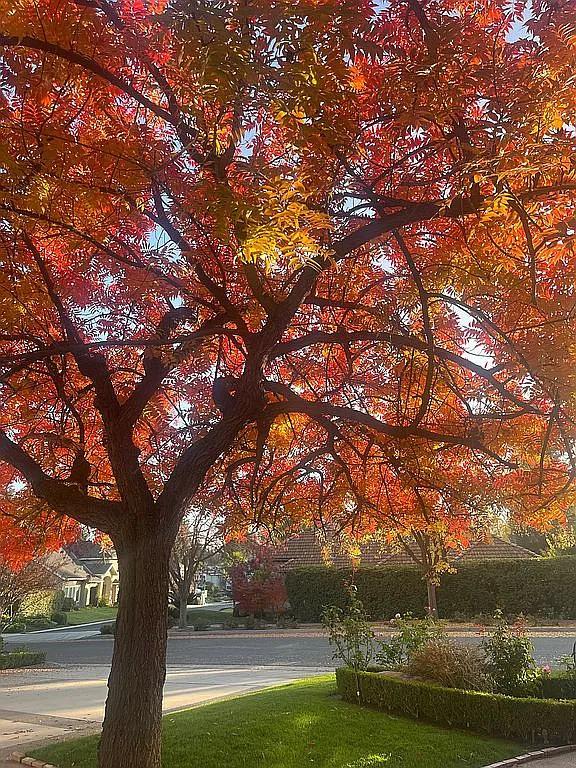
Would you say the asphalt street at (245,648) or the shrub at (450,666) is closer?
the shrub at (450,666)

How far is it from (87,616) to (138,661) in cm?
4448

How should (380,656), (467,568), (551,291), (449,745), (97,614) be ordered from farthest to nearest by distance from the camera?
(97,614)
(467,568)
(380,656)
(449,745)
(551,291)

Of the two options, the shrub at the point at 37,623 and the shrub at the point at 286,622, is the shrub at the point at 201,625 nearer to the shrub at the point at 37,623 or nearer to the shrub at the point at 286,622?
the shrub at the point at 286,622

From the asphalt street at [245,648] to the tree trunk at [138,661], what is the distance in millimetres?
9496

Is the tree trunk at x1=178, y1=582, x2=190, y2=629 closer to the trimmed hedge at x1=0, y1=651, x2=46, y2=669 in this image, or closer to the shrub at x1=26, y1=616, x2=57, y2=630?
the trimmed hedge at x1=0, y1=651, x2=46, y2=669

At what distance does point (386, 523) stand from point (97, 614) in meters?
43.9

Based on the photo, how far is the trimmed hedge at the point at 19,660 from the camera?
18.3 m

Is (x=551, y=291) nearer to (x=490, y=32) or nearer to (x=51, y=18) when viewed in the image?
(x=490, y=32)

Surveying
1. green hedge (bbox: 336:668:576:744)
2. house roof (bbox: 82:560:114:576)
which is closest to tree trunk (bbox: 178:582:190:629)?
green hedge (bbox: 336:668:576:744)

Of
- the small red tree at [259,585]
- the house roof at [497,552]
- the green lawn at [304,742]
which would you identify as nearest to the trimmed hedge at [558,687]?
the green lawn at [304,742]

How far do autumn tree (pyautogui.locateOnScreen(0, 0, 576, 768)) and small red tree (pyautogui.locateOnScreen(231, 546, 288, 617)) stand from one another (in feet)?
62.1

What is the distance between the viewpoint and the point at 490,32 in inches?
165

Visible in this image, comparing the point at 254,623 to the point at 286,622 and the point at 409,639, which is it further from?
the point at 409,639

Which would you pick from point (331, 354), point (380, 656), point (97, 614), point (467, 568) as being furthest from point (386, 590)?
point (97, 614)
